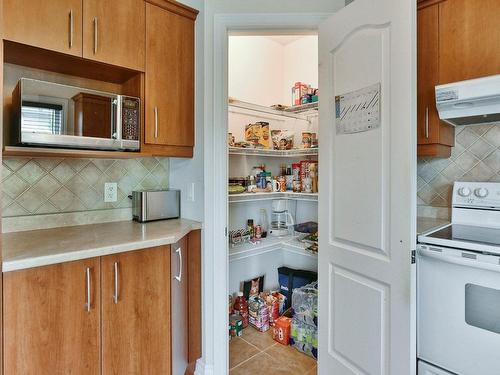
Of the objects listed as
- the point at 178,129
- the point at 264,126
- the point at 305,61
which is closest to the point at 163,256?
the point at 178,129

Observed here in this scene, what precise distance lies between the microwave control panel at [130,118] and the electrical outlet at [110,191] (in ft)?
1.41

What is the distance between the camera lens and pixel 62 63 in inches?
58.2

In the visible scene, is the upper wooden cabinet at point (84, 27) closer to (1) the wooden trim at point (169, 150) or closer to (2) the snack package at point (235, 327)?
(1) the wooden trim at point (169, 150)

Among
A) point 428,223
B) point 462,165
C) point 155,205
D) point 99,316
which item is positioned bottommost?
point 99,316

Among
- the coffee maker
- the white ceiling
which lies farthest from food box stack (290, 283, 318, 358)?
the white ceiling

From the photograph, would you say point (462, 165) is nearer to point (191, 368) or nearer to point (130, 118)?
point (130, 118)

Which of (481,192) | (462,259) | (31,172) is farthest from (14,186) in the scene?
(481,192)

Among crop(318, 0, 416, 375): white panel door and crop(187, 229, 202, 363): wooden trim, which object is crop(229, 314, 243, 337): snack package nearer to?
crop(187, 229, 202, 363): wooden trim

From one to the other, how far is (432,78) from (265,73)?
1659 millimetres

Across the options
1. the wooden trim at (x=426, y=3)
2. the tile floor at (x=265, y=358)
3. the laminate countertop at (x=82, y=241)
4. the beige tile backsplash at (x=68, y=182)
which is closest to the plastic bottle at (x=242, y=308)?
the tile floor at (x=265, y=358)

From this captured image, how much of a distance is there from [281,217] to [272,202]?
17cm

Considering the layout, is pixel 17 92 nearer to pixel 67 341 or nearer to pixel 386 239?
pixel 67 341

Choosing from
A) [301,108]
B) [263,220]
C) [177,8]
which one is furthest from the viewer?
[263,220]

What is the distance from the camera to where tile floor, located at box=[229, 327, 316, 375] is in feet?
6.21
